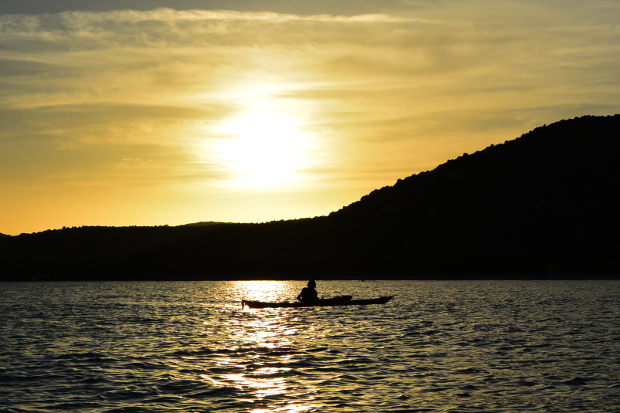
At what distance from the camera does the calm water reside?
86.8 ft

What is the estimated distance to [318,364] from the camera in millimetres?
35281

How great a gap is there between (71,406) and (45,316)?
48.8 meters

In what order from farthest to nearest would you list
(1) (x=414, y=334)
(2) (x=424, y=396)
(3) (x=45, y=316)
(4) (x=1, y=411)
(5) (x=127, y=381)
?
(3) (x=45, y=316) → (1) (x=414, y=334) → (5) (x=127, y=381) → (2) (x=424, y=396) → (4) (x=1, y=411)

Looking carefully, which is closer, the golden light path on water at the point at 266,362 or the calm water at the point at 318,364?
the calm water at the point at 318,364

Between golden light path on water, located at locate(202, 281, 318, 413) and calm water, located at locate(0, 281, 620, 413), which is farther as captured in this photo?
golden light path on water, located at locate(202, 281, 318, 413)

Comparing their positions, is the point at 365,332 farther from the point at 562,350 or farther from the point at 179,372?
the point at 179,372

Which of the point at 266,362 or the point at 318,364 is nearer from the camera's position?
the point at 318,364

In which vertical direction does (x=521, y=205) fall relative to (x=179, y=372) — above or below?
above

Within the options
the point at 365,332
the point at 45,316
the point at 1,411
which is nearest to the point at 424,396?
the point at 1,411

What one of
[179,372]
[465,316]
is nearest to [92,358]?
[179,372]

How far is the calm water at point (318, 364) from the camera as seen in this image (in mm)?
26453

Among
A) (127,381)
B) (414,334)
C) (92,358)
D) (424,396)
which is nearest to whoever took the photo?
(424,396)

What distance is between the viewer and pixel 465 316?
64.1 metres

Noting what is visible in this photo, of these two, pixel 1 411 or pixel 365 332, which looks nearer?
pixel 1 411
